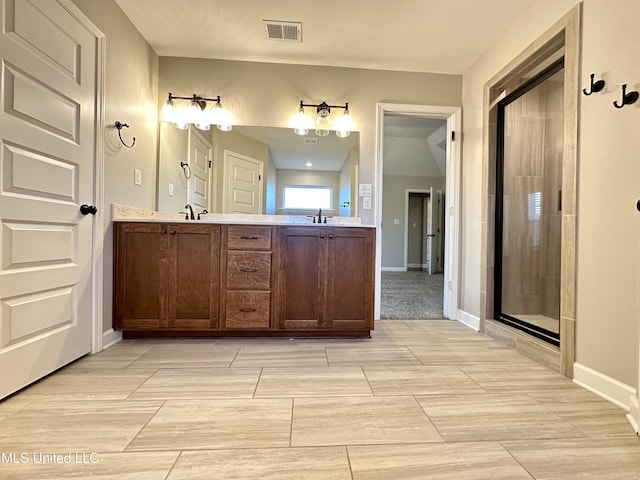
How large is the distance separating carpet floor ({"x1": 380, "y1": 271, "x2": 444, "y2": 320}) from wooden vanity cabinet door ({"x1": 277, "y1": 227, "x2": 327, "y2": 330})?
3.29ft

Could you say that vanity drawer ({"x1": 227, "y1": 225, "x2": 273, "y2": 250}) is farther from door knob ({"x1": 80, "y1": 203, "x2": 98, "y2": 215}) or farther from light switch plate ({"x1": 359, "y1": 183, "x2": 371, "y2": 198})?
light switch plate ({"x1": 359, "y1": 183, "x2": 371, "y2": 198})

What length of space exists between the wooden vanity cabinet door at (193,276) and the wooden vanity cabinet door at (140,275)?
0.06 metres

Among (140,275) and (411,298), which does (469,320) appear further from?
(140,275)

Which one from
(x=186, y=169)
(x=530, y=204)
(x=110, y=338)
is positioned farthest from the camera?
(x=186, y=169)

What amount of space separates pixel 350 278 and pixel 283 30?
191cm

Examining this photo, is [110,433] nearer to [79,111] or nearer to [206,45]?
[79,111]

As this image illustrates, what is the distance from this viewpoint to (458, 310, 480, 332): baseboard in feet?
8.16

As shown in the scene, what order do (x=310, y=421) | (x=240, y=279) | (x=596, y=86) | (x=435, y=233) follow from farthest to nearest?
(x=435, y=233) → (x=240, y=279) → (x=596, y=86) → (x=310, y=421)

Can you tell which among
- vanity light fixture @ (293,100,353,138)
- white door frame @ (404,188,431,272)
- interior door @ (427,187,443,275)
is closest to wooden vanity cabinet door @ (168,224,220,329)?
vanity light fixture @ (293,100,353,138)

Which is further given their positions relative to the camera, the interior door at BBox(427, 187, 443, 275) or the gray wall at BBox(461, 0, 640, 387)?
the interior door at BBox(427, 187, 443, 275)

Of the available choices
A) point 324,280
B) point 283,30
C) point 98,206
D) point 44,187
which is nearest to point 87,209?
point 98,206

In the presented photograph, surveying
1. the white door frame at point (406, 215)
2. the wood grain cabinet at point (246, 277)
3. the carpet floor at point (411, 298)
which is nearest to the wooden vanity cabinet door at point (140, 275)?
the wood grain cabinet at point (246, 277)

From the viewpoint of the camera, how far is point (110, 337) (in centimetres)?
202

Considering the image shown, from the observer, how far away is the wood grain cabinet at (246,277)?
2.11m
